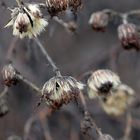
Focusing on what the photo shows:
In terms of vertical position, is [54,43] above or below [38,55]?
below

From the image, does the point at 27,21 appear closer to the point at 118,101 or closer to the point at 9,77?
the point at 9,77

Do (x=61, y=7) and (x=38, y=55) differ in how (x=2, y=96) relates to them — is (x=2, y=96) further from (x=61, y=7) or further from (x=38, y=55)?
(x=61, y=7)

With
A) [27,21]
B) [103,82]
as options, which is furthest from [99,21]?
[27,21]

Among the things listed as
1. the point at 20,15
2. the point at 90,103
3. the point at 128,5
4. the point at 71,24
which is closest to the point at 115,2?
the point at 128,5

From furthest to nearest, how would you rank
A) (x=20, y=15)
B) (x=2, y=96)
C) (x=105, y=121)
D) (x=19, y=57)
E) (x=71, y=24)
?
(x=105, y=121) < (x=19, y=57) < (x=71, y=24) < (x=2, y=96) < (x=20, y=15)

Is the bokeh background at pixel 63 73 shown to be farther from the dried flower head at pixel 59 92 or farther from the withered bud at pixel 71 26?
the dried flower head at pixel 59 92

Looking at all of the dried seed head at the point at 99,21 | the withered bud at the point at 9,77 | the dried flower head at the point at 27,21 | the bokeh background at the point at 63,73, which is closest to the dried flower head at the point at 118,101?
the bokeh background at the point at 63,73

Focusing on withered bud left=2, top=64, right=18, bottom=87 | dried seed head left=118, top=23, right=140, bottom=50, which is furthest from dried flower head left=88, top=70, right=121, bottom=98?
withered bud left=2, top=64, right=18, bottom=87

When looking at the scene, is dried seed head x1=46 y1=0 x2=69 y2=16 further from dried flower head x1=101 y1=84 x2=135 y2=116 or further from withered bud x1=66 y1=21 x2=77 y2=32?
dried flower head x1=101 y1=84 x2=135 y2=116
